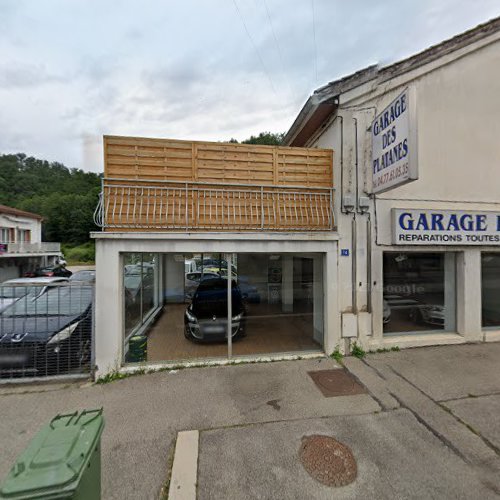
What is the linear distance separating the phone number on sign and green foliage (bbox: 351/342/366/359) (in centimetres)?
326

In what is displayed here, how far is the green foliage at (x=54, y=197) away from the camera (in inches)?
2287

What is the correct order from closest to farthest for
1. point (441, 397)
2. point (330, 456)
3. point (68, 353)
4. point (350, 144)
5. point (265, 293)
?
1. point (330, 456)
2. point (441, 397)
3. point (68, 353)
4. point (350, 144)
5. point (265, 293)

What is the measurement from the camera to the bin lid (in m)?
1.55

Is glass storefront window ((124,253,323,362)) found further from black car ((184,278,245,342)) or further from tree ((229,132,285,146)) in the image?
tree ((229,132,285,146))

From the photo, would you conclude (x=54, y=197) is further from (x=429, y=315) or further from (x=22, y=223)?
(x=429, y=315)

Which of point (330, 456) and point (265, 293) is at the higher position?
point (265, 293)

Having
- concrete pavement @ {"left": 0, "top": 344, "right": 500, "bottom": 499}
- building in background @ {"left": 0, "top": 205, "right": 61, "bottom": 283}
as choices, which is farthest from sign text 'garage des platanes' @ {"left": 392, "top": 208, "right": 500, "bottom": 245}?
building in background @ {"left": 0, "top": 205, "right": 61, "bottom": 283}

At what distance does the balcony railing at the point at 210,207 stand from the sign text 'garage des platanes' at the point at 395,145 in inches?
41.9

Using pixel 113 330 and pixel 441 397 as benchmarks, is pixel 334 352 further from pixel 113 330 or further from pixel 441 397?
pixel 113 330

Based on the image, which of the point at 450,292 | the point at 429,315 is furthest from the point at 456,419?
the point at 450,292

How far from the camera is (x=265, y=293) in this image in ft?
23.7

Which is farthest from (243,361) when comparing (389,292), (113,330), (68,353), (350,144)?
(350,144)

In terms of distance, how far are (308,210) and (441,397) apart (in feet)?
12.6

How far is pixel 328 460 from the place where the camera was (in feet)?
9.92
